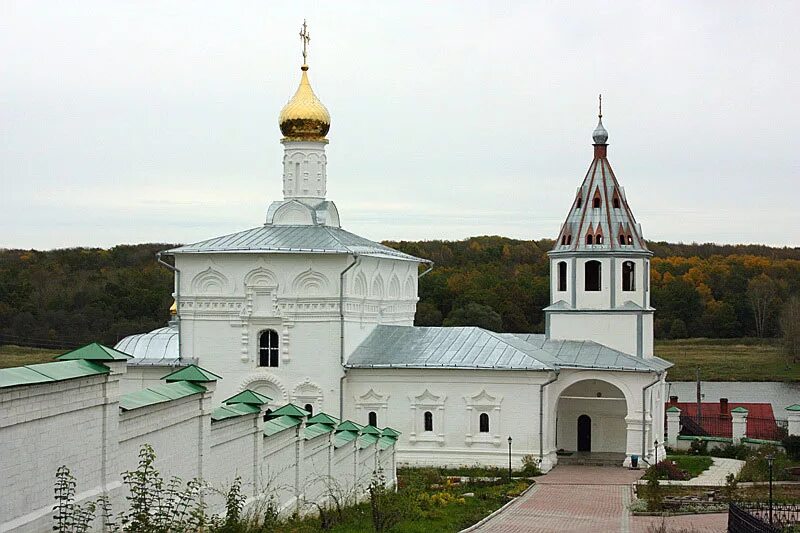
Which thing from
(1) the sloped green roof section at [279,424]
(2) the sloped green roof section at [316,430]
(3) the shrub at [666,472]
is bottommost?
(3) the shrub at [666,472]

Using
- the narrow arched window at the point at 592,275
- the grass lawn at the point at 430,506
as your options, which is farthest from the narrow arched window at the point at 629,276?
the grass lawn at the point at 430,506

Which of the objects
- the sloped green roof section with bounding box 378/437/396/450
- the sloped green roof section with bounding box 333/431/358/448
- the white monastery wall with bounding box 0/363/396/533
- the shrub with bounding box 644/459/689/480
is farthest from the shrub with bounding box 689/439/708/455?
the white monastery wall with bounding box 0/363/396/533

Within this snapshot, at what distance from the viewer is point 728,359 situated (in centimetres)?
5116

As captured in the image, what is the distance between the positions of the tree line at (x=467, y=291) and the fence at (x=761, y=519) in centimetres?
3194

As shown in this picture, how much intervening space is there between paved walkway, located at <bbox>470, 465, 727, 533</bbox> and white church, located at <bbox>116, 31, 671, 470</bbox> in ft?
4.51

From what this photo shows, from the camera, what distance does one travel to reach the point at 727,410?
94.9 ft

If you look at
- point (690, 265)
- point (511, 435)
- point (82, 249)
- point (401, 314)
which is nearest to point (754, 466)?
point (511, 435)

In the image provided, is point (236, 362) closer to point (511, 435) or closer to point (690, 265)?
point (511, 435)

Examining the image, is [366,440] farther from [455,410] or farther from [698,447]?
[698,447]

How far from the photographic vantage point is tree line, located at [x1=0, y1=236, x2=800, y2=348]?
45188mm

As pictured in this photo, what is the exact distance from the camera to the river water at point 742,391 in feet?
136

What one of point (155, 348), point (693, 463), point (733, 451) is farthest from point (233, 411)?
point (733, 451)

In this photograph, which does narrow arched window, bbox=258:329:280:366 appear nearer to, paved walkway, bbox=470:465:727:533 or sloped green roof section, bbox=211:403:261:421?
paved walkway, bbox=470:465:727:533

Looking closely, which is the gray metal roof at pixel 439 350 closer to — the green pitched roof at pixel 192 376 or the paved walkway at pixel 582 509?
the paved walkway at pixel 582 509
